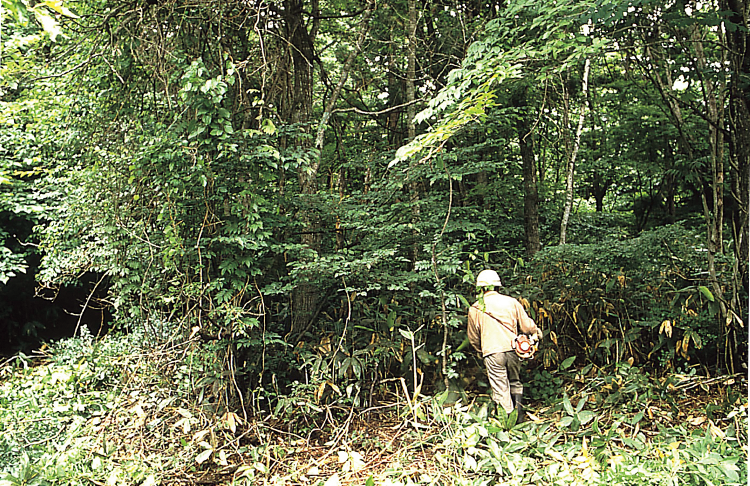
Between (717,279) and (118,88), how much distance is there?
6.31m

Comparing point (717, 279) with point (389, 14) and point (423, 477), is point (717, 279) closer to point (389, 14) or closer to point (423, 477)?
point (423, 477)

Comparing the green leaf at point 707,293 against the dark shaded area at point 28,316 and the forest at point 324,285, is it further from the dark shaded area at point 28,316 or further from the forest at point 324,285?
the dark shaded area at point 28,316

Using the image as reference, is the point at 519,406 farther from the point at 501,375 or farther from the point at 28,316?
the point at 28,316

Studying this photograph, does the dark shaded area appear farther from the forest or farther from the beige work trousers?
the beige work trousers

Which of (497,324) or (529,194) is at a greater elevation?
(529,194)

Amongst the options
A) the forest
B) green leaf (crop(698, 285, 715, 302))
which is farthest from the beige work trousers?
green leaf (crop(698, 285, 715, 302))

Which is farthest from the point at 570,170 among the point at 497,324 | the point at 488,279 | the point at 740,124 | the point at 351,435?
the point at 351,435

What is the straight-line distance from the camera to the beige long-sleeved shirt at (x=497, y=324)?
459 centimetres

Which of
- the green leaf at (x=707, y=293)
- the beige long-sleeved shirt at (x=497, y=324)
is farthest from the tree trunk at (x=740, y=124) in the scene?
the beige long-sleeved shirt at (x=497, y=324)

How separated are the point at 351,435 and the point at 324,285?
4.81 ft

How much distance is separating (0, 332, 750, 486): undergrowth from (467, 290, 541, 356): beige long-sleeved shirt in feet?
1.83

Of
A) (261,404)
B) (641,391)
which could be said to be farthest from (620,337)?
(261,404)

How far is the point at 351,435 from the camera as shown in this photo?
15.1ft

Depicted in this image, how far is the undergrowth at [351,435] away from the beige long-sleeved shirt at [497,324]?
56 centimetres
